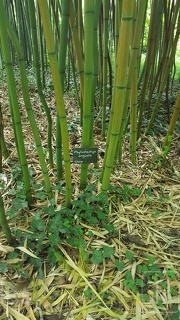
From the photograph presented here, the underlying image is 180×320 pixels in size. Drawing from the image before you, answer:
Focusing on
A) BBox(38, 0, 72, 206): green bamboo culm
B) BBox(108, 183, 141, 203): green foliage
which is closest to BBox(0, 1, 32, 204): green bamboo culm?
BBox(38, 0, 72, 206): green bamboo culm

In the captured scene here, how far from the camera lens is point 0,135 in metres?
1.12

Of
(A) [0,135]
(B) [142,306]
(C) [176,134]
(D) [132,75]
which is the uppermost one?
(D) [132,75]

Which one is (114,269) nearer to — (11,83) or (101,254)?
(101,254)

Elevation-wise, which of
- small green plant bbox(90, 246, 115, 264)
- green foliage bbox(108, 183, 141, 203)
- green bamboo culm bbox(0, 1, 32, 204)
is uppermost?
green bamboo culm bbox(0, 1, 32, 204)

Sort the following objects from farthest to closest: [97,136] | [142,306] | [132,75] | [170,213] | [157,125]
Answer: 1. [157,125]
2. [97,136]
3. [170,213]
4. [132,75]
5. [142,306]

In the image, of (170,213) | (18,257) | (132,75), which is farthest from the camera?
(170,213)

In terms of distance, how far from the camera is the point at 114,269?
0.86 metres

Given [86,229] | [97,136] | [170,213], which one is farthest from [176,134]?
[86,229]

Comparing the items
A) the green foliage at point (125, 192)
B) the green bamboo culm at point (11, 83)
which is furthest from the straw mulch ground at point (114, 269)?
the green bamboo culm at point (11, 83)

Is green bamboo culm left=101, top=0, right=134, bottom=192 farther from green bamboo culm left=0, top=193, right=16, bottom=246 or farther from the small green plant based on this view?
green bamboo culm left=0, top=193, right=16, bottom=246

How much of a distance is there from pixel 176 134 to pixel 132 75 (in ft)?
3.02

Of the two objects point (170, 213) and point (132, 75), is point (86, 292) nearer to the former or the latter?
point (170, 213)

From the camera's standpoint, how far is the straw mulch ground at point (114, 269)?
742mm

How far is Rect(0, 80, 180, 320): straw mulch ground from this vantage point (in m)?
0.74
